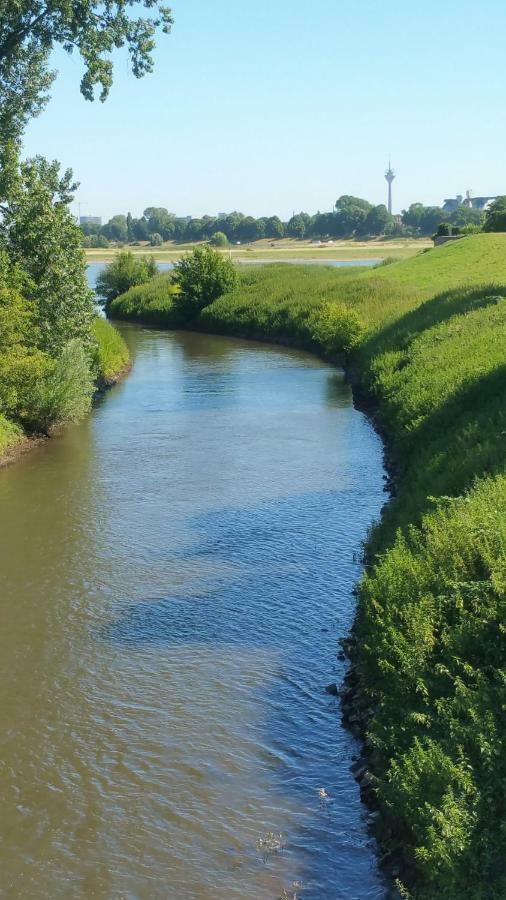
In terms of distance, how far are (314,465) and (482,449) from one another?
10.8 metres

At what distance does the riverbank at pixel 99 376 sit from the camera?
29.3 m

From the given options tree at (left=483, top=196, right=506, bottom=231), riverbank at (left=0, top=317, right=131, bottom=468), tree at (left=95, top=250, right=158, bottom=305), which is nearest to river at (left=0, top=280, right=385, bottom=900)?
riverbank at (left=0, top=317, right=131, bottom=468)

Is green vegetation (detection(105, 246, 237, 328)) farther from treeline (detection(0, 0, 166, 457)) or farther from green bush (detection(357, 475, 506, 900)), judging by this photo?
green bush (detection(357, 475, 506, 900))

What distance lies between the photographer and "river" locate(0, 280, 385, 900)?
10586 millimetres

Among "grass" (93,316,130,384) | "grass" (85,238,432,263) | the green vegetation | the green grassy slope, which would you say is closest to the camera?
"grass" (93,316,130,384)

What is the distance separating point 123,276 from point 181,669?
7349cm

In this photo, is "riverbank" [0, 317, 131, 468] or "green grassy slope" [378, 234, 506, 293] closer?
"riverbank" [0, 317, 131, 468]

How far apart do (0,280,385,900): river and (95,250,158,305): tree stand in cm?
5651

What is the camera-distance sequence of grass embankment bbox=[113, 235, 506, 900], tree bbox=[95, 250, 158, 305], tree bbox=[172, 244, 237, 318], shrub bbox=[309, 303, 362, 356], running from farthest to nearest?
tree bbox=[95, 250, 158, 305] → tree bbox=[172, 244, 237, 318] → shrub bbox=[309, 303, 362, 356] → grass embankment bbox=[113, 235, 506, 900]

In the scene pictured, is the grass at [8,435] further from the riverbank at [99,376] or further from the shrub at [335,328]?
the shrub at [335,328]

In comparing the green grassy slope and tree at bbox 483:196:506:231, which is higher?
tree at bbox 483:196:506:231

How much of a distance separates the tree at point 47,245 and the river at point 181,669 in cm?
530

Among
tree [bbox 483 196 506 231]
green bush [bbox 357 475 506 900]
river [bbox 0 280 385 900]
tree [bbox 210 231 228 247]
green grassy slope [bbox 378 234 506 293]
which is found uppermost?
tree [bbox 210 231 228 247]

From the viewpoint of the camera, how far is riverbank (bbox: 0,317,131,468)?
29.3 meters
